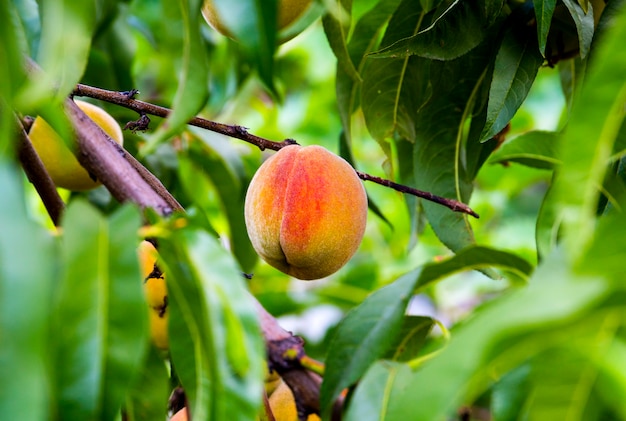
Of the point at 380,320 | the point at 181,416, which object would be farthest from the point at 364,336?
the point at 181,416

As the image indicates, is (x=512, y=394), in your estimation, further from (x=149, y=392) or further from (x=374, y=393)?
(x=149, y=392)

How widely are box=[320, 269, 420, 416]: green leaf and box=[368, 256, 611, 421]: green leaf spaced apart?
0.18 metres

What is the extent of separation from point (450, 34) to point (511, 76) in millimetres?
91

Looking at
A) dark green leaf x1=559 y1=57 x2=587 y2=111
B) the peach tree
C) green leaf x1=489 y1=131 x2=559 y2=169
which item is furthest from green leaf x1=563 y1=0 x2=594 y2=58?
dark green leaf x1=559 y1=57 x2=587 y2=111

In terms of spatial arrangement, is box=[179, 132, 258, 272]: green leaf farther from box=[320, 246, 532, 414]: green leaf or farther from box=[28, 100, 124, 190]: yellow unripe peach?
box=[320, 246, 532, 414]: green leaf

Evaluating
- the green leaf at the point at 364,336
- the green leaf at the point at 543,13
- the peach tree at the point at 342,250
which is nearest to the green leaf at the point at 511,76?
the peach tree at the point at 342,250

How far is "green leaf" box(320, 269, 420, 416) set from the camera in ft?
2.31

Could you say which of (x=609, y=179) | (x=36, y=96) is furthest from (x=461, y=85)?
(x=36, y=96)

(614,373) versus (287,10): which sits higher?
(287,10)

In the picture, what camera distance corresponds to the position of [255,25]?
0.57m

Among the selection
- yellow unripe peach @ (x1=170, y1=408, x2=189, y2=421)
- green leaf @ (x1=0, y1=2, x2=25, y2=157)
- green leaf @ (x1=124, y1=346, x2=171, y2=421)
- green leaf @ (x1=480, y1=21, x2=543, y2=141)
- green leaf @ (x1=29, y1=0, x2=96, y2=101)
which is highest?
green leaf @ (x1=480, y1=21, x2=543, y2=141)

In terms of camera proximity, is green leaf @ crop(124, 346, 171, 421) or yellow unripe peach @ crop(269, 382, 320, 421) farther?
yellow unripe peach @ crop(269, 382, 320, 421)

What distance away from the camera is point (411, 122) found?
3.96 ft

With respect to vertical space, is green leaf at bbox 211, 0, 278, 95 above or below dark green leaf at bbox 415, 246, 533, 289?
above
